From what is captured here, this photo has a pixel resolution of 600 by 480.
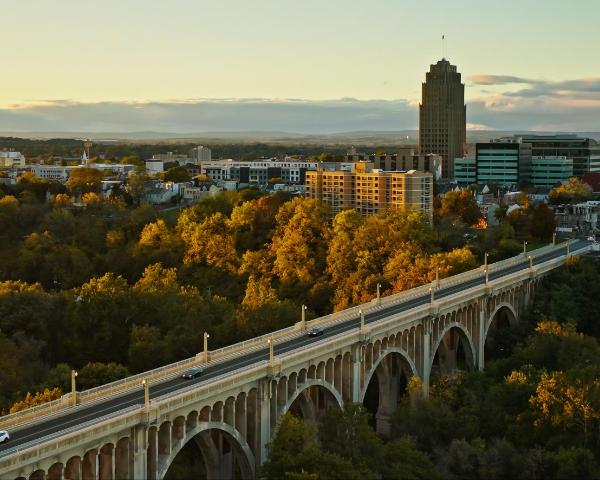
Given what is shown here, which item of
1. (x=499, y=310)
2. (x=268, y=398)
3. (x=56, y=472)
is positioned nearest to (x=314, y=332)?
(x=268, y=398)

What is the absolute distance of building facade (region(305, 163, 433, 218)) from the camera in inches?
4574

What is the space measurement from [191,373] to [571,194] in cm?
9982

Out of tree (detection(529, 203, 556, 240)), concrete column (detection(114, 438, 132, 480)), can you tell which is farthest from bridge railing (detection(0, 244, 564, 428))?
tree (detection(529, 203, 556, 240))

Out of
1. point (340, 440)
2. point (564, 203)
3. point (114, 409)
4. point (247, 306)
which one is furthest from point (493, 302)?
point (564, 203)

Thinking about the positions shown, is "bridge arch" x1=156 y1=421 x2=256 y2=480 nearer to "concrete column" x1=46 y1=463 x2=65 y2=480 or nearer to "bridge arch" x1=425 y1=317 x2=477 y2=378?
"concrete column" x1=46 y1=463 x2=65 y2=480

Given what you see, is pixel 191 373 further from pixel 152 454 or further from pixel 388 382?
pixel 388 382

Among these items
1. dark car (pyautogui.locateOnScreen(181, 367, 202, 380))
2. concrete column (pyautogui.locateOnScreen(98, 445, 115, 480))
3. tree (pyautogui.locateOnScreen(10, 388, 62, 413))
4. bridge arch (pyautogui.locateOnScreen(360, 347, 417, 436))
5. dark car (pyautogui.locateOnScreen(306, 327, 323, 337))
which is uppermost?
dark car (pyautogui.locateOnScreen(181, 367, 202, 380))

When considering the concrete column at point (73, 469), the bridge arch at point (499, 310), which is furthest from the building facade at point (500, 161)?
the concrete column at point (73, 469)

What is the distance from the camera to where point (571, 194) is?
13388 centimetres

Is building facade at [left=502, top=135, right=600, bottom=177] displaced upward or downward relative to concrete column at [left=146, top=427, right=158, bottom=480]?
upward

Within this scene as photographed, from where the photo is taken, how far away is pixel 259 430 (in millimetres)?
47656

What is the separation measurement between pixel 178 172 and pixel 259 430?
139 metres

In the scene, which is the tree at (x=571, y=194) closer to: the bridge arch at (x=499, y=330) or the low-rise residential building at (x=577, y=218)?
the low-rise residential building at (x=577, y=218)

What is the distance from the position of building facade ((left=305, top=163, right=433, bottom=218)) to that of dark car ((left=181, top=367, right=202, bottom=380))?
6684 cm
